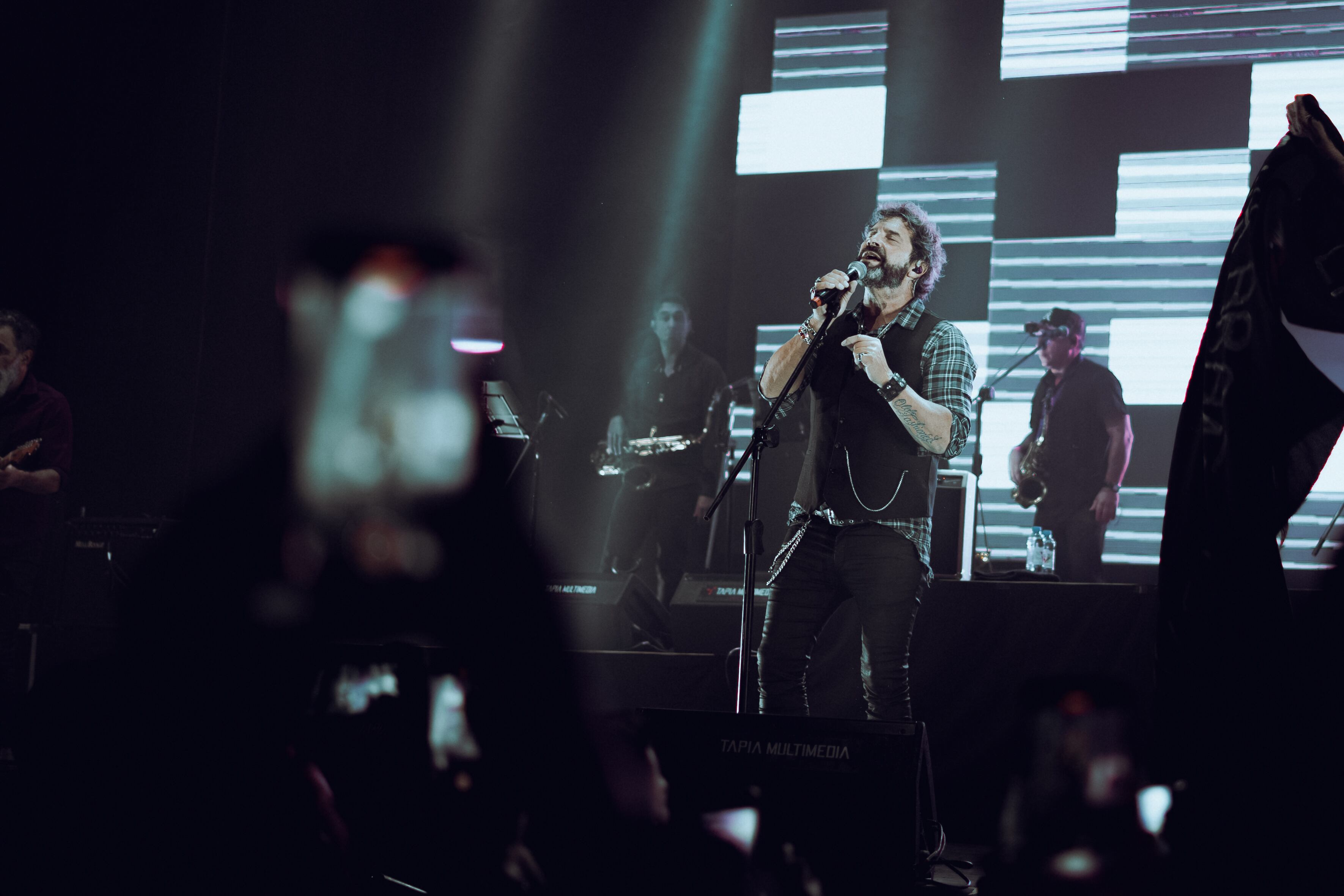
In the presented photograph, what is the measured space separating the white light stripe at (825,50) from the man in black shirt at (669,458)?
216cm

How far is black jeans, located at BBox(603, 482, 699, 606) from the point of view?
584cm

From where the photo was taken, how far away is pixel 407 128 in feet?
21.8

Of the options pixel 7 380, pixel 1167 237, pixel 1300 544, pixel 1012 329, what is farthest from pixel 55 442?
pixel 1300 544

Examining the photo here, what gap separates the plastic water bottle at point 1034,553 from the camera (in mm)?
5516

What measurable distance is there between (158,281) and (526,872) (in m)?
5.29

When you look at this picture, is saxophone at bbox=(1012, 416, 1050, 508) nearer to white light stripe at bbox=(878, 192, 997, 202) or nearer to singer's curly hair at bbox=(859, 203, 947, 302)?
white light stripe at bbox=(878, 192, 997, 202)

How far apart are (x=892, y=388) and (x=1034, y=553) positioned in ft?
10.0

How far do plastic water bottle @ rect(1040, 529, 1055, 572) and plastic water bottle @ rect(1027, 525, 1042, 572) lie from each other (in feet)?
0.05

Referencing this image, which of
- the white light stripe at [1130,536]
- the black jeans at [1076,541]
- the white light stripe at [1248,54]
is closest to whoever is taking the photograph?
the black jeans at [1076,541]

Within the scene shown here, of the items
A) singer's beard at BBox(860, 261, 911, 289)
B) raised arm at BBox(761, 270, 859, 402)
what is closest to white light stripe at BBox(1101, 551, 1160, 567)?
singer's beard at BBox(860, 261, 911, 289)

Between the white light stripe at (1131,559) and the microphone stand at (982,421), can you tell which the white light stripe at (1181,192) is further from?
the white light stripe at (1131,559)

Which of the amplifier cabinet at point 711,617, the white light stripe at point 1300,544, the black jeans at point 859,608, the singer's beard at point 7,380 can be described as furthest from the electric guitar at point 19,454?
the white light stripe at point 1300,544

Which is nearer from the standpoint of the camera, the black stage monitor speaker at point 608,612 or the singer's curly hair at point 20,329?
the singer's curly hair at point 20,329

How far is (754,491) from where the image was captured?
3.02m
